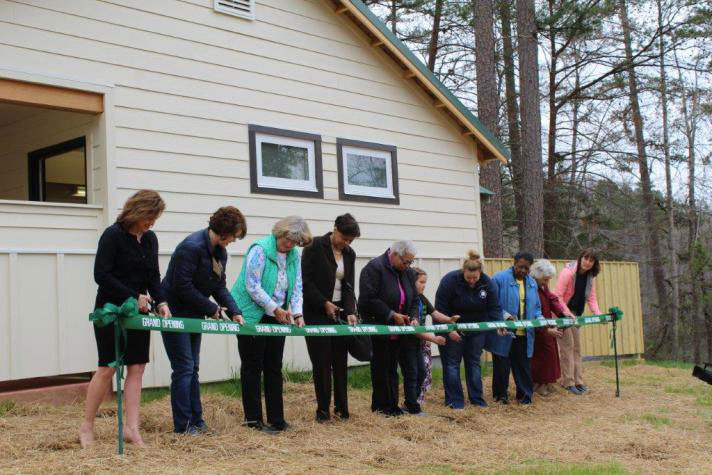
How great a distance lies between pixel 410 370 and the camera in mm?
8523

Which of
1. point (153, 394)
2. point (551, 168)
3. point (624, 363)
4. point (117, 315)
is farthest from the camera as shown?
point (551, 168)

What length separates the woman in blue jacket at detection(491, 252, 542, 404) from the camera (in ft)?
32.2

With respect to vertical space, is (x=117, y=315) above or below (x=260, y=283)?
below

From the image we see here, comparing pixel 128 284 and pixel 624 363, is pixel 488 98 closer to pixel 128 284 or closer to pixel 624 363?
pixel 624 363

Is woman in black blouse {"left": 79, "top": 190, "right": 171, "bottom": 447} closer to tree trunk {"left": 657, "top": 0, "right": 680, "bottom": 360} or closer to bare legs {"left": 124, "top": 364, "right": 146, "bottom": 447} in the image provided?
bare legs {"left": 124, "top": 364, "right": 146, "bottom": 447}

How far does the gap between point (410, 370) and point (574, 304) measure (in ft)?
11.8

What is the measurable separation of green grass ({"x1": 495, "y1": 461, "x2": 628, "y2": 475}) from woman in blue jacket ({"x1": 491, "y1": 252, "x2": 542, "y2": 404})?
134 inches

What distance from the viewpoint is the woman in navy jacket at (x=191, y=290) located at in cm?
661

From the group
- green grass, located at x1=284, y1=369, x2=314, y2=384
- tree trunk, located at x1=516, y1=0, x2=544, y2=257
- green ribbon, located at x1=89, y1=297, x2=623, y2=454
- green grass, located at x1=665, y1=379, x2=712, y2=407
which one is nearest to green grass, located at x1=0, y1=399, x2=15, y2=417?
green ribbon, located at x1=89, y1=297, x2=623, y2=454

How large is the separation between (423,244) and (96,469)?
25.0 ft

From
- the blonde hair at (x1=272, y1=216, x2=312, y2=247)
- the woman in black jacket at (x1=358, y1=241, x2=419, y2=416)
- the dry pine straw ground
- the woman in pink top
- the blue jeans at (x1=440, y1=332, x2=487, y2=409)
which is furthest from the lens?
the woman in pink top

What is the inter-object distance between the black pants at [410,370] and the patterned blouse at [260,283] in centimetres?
173

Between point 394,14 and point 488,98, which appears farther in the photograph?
point 394,14

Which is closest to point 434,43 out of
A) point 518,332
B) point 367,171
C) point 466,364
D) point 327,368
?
point 367,171
